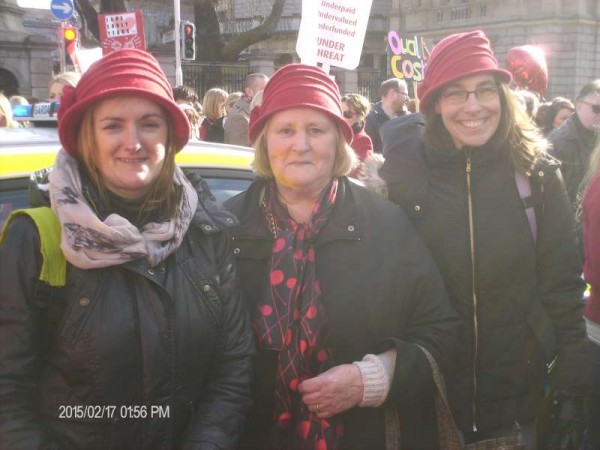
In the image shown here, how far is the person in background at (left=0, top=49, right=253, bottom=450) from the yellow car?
2.29 ft

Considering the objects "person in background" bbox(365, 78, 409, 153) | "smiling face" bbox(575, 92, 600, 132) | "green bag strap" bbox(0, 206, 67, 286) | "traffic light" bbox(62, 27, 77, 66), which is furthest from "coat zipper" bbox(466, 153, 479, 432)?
"traffic light" bbox(62, 27, 77, 66)

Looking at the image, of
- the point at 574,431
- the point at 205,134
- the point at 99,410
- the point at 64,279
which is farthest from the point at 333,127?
the point at 205,134

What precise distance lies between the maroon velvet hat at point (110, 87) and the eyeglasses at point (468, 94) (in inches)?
41.6

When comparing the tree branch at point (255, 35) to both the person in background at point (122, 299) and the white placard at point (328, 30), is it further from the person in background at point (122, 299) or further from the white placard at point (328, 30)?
the person in background at point (122, 299)

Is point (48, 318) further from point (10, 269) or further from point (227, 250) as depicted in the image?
point (227, 250)

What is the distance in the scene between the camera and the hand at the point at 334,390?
2268 mm

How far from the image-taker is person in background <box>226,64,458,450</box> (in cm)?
233

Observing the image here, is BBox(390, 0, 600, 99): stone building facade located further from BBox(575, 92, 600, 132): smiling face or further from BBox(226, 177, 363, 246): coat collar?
BBox(226, 177, 363, 246): coat collar

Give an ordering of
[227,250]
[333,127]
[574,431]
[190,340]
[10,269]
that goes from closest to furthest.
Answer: [10,269] → [190,340] → [227,250] → [333,127] → [574,431]

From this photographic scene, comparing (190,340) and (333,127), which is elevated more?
(333,127)

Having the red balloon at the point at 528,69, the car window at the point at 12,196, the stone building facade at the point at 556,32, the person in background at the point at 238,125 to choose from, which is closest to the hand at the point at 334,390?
the car window at the point at 12,196

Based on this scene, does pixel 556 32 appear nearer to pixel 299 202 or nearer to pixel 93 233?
pixel 299 202

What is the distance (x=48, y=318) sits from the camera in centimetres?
197

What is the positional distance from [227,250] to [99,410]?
635 mm
